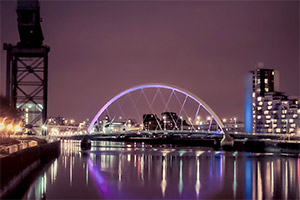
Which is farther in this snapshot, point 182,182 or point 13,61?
point 13,61

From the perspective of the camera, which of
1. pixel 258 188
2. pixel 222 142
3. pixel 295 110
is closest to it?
pixel 258 188

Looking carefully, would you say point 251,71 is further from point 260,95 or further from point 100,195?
point 100,195

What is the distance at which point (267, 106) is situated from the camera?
339 ft

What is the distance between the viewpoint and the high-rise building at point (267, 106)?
97.6 m

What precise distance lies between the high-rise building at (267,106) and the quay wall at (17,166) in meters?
66.5

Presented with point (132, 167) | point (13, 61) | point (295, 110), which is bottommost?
point (132, 167)

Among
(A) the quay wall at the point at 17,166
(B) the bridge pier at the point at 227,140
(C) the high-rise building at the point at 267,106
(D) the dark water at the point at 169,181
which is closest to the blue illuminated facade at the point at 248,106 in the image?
(C) the high-rise building at the point at 267,106

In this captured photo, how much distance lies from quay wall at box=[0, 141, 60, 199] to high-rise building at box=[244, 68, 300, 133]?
66.5 meters

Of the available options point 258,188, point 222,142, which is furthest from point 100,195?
point 222,142

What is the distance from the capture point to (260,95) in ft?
348

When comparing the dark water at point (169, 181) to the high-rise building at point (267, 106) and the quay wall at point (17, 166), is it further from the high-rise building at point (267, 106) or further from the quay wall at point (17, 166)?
the high-rise building at point (267, 106)

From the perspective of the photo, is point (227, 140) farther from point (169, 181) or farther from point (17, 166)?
point (17, 166)

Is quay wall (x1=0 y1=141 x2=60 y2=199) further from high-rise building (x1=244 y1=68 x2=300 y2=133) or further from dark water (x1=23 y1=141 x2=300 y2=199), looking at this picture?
high-rise building (x1=244 y1=68 x2=300 y2=133)

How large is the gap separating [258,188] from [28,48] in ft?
126
